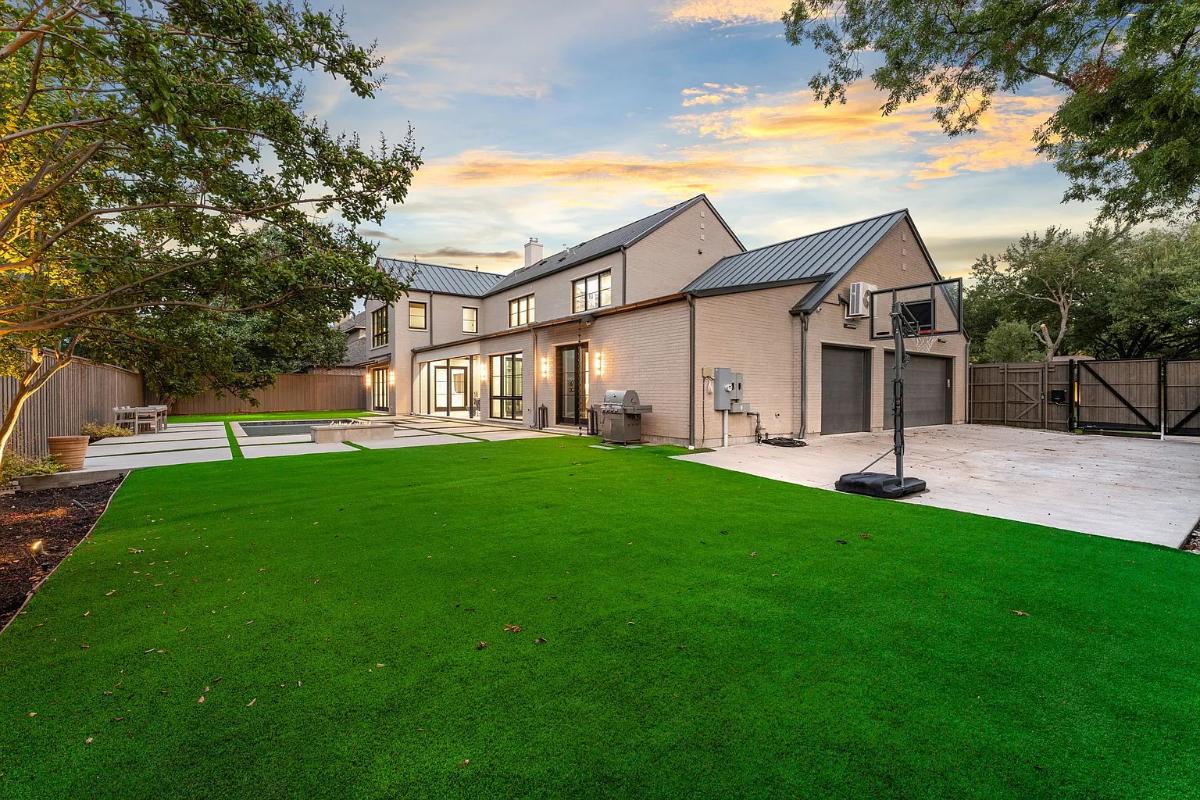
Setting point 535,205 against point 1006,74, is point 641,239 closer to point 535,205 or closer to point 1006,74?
point 535,205

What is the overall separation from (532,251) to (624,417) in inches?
573

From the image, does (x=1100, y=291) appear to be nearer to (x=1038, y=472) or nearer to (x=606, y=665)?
(x=1038, y=472)

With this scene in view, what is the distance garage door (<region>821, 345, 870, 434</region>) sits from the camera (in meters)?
12.6

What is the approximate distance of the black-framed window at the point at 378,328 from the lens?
25438 millimetres

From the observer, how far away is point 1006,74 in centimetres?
835

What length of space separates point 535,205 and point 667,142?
596 cm

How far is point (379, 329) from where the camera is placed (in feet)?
86.4

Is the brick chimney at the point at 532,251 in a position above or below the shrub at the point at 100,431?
above

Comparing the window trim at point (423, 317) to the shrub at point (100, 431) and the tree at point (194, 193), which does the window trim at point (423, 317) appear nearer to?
the shrub at point (100, 431)

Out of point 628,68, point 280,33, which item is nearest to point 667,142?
point 628,68

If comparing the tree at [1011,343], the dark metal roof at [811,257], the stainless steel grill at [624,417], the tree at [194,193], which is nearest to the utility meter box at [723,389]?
the stainless steel grill at [624,417]

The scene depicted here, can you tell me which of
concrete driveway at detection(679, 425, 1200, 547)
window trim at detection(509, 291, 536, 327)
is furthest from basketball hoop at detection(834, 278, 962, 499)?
window trim at detection(509, 291, 536, 327)

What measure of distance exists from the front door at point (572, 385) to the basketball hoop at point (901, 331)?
24.5ft

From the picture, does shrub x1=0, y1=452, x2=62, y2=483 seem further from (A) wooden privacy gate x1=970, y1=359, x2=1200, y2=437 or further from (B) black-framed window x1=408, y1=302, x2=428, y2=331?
(A) wooden privacy gate x1=970, y1=359, x2=1200, y2=437
